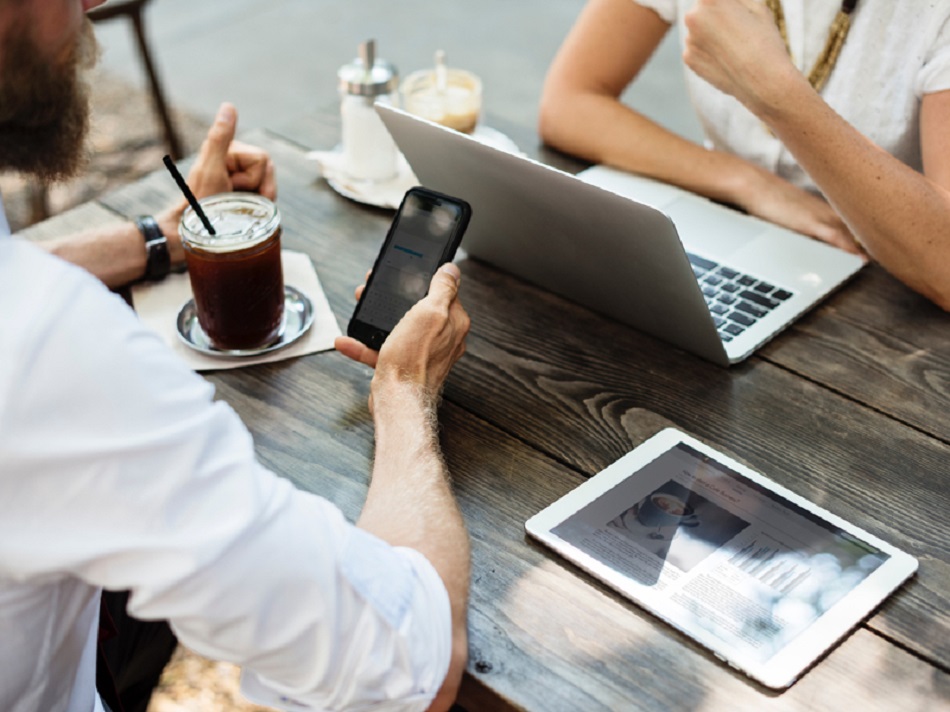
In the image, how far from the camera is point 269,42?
415cm

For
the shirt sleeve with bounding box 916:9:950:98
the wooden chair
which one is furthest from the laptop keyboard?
the wooden chair

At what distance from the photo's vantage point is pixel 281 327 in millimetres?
Answer: 1158

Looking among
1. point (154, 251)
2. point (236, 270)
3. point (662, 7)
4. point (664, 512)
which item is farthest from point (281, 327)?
point (662, 7)

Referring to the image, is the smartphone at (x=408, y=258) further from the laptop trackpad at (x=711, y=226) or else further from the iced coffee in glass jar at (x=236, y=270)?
the laptop trackpad at (x=711, y=226)

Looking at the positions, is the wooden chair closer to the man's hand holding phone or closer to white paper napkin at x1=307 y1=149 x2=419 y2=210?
white paper napkin at x1=307 y1=149 x2=419 y2=210

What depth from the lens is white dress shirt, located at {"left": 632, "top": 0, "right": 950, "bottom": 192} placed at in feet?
4.46

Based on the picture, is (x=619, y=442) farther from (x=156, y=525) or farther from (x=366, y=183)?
(x=366, y=183)

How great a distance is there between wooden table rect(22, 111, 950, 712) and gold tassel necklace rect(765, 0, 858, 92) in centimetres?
39

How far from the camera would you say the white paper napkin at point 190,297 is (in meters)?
1.12

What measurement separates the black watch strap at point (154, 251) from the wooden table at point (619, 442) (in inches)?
6.8

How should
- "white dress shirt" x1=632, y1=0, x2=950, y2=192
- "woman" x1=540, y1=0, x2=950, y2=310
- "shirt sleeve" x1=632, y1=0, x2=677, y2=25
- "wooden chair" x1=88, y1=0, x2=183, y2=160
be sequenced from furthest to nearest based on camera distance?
"wooden chair" x1=88, y1=0, x2=183, y2=160
"shirt sleeve" x1=632, y1=0, x2=677, y2=25
"white dress shirt" x1=632, y1=0, x2=950, y2=192
"woman" x1=540, y1=0, x2=950, y2=310

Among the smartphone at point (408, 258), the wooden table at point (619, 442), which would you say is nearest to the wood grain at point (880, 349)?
the wooden table at point (619, 442)

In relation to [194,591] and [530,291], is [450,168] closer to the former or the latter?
[530,291]

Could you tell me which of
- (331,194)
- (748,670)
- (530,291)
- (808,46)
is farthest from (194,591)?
(808,46)
